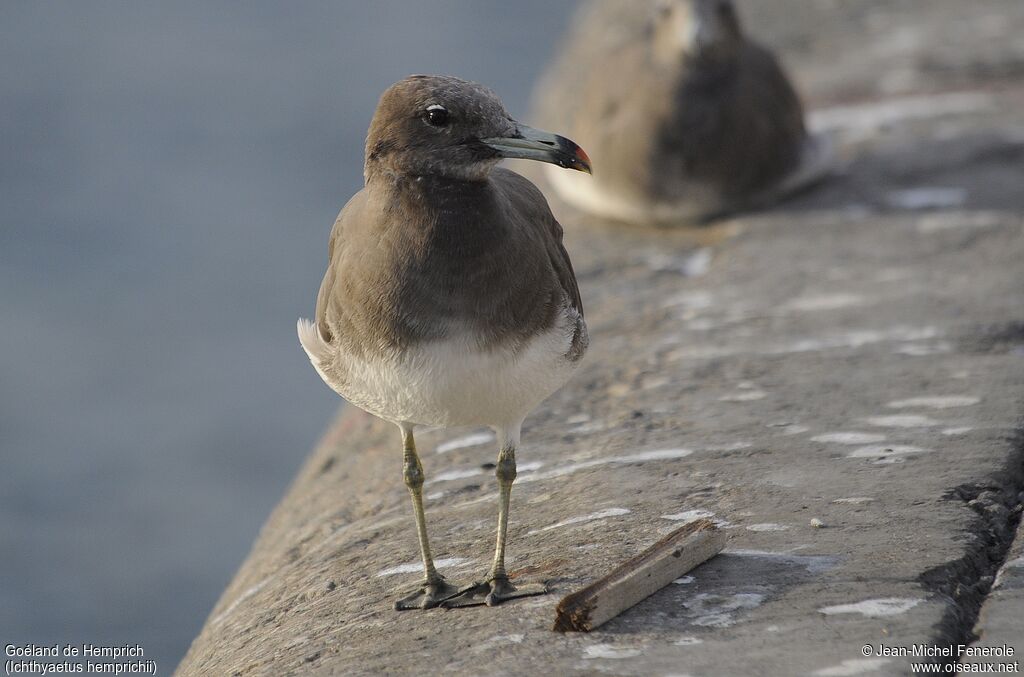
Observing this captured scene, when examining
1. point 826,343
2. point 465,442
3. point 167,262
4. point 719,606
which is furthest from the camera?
point 167,262

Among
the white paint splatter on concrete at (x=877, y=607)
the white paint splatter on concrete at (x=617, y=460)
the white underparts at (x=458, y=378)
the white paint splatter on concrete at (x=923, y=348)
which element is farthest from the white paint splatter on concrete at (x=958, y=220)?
the white paint splatter on concrete at (x=877, y=607)

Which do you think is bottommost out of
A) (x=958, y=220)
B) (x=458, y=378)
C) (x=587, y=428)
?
(x=587, y=428)

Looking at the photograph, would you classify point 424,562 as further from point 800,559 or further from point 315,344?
point 800,559

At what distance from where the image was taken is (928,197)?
743 cm

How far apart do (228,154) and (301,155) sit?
78 cm

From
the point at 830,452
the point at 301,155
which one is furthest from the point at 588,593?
the point at 301,155

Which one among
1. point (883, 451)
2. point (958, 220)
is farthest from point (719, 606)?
point (958, 220)

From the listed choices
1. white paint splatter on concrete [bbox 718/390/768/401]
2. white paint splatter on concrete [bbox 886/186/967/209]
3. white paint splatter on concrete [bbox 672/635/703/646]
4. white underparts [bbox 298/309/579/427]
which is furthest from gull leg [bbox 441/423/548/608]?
white paint splatter on concrete [bbox 886/186/967/209]

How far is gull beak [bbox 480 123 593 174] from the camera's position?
4.04 m

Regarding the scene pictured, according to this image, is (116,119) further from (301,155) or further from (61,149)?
(301,155)

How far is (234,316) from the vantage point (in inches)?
499

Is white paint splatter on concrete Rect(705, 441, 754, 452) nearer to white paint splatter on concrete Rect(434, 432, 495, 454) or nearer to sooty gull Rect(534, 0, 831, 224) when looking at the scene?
white paint splatter on concrete Rect(434, 432, 495, 454)

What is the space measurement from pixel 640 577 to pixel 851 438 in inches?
54.2

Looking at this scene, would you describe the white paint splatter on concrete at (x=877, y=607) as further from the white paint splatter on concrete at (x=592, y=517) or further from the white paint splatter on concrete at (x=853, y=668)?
the white paint splatter on concrete at (x=592, y=517)
